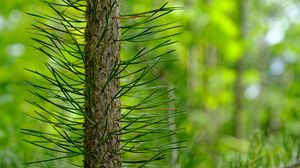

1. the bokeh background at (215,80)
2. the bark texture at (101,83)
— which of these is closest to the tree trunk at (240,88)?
the bokeh background at (215,80)

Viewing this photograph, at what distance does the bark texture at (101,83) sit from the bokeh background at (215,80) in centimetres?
12

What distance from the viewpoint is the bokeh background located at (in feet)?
2.61

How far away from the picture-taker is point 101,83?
0.46 m

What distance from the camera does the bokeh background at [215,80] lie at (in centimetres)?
80

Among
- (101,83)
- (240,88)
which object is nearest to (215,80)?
(240,88)

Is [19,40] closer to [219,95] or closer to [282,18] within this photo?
[219,95]

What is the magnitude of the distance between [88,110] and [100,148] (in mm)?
34

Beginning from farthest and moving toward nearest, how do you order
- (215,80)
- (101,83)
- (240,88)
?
1. (215,80)
2. (240,88)
3. (101,83)

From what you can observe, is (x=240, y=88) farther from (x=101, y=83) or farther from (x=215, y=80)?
(x=101, y=83)

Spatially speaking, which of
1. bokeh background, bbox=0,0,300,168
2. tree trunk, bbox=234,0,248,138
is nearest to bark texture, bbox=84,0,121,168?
bokeh background, bbox=0,0,300,168

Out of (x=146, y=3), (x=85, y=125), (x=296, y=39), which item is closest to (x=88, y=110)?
(x=85, y=125)

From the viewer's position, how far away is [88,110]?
46cm

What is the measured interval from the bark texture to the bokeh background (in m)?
0.12

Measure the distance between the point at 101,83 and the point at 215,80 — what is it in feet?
10.4
